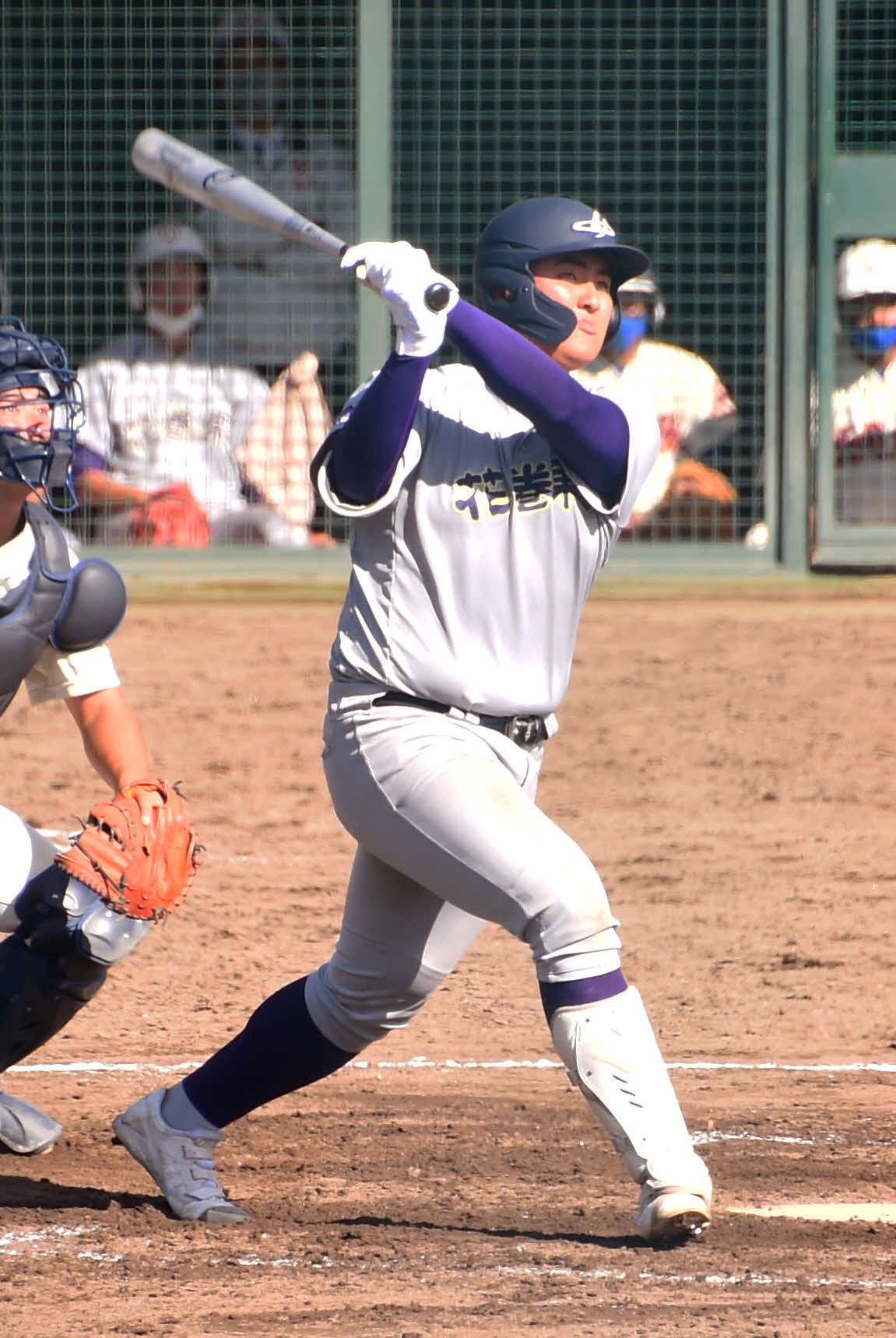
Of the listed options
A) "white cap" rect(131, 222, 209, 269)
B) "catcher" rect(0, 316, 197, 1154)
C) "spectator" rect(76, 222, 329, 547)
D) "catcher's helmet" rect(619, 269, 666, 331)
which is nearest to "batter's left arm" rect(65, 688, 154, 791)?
"catcher" rect(0, 316, 197, 1154)

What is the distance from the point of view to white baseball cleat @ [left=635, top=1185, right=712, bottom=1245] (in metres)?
2.68

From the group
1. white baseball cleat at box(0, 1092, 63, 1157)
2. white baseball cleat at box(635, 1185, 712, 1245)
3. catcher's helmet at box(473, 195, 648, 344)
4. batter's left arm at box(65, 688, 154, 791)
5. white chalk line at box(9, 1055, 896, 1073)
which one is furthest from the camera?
white chalk line at box(9, 1055, 896, 1073)

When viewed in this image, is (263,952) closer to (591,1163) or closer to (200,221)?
(591,1163)

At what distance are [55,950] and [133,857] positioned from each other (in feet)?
0.64

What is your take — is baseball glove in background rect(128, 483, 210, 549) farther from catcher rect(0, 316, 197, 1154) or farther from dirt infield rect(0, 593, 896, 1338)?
catcher rect(0, 316, 197, 1154)

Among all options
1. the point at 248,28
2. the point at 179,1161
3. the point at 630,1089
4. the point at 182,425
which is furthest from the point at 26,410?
the point at 248,28

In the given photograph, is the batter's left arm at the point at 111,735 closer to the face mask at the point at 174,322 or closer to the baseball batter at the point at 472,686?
the baseball batter at the point at 472,686

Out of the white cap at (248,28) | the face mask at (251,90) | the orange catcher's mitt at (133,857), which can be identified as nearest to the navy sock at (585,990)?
the orange catcher's mitt at (133,857)

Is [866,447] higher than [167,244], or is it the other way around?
[167,244]

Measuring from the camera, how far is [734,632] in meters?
8.43

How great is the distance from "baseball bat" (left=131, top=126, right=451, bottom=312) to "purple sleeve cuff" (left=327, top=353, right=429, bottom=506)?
0.41 metres

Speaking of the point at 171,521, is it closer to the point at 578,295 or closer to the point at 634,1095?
the point at 578,295

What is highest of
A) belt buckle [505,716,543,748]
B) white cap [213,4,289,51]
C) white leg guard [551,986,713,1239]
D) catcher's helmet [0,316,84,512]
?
white cap [213,4,289,51]

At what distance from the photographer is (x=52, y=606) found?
316cm
